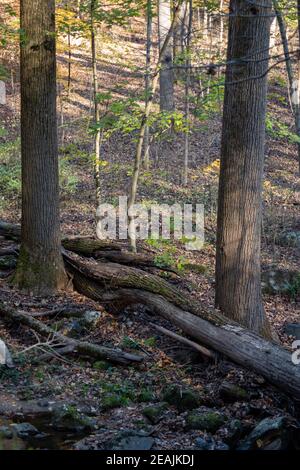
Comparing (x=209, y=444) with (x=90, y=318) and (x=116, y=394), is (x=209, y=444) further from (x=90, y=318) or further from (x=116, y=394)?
(x=90, y=318)

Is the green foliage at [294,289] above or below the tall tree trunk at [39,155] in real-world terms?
below

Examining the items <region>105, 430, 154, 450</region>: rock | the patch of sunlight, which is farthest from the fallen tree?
the patch of sunlight

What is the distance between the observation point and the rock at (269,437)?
5633 mm

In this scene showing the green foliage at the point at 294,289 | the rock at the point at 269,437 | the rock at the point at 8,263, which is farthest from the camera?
the green foliage at the point at 294,289

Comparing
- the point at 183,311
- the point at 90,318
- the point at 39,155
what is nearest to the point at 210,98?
the point at 39,155

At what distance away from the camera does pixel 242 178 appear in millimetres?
7848

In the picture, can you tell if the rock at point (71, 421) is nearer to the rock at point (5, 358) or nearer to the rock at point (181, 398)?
the rock at point (181, 398)

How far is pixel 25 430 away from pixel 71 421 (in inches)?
21.5

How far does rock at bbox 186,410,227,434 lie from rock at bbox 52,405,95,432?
3.57 feet

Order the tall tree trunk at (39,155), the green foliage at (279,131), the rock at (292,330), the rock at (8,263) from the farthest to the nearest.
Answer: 1. the green foliage at (279,131)
2. the rock at (8,263)
3. the rock at (292,330)
4. the tall tree trunk at (39,155)

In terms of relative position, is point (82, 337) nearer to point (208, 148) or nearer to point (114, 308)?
point (114, 308)

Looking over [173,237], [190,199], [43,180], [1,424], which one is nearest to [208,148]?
[190,199]

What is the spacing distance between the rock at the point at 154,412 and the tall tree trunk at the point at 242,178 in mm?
2339

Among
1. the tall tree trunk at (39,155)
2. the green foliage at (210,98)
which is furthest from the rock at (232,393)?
the tall tree trunk at (39,155)
